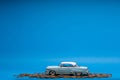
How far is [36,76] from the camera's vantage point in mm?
8117

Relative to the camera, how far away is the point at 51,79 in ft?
26.0

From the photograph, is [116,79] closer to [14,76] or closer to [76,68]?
[76,68]

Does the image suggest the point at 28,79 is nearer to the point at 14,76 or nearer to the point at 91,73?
the point at 14,76

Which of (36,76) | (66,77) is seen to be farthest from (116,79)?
(36,76)

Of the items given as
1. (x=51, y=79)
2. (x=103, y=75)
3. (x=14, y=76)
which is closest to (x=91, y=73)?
(x=103, y=75)

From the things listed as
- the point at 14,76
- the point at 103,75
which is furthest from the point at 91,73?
the point at 14,76

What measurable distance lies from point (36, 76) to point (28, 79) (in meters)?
0.22

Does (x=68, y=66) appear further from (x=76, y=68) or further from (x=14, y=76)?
(x=14, y=76)

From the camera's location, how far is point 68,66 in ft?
26.9

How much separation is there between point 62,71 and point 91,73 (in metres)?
0.64

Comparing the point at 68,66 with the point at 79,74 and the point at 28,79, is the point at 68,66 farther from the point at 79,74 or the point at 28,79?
the point at 28,79

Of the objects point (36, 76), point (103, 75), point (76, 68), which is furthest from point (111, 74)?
point (36, 76)

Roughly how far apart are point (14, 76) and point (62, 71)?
0.93 m

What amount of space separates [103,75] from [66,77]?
751mm
